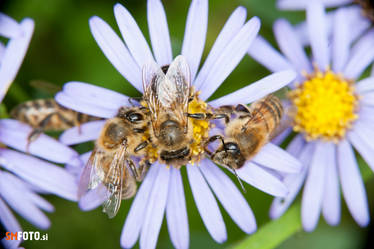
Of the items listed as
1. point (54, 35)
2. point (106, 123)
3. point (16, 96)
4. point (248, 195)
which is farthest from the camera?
point (54, 35)

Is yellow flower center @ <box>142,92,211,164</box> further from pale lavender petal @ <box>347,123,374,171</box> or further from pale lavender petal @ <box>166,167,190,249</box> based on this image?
pale lavender petal @ <box>347,123,374,171</box>

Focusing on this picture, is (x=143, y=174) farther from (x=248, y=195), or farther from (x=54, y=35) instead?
(x=54, y=35)

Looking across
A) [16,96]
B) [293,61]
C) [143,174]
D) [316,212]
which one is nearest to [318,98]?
[293,61]

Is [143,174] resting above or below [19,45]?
below

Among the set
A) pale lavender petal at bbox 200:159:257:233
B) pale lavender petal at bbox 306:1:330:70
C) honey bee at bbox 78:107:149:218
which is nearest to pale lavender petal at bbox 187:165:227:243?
pale lavender petal at bbox 200:159:257:233

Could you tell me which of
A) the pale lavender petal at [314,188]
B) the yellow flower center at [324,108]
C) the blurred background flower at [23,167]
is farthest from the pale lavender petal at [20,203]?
the yellow flower center at [324,108]

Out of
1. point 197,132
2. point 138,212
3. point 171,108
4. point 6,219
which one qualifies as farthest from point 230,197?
point 6,219

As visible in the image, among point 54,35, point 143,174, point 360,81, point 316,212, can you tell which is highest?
point 54,35
